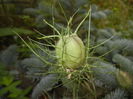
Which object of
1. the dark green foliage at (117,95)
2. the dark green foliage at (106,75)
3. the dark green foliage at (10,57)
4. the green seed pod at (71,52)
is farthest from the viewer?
the dark green foliage at (10,57)

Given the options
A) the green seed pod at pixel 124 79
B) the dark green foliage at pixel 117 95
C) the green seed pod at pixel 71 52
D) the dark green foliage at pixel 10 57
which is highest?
the green seed pod at pixel 71 52

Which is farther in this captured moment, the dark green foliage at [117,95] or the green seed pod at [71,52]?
the dark green foliage at [117,95]

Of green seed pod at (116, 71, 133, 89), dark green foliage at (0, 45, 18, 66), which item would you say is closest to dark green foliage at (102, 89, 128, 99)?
green seed pod at (116, 71, 133, 89)

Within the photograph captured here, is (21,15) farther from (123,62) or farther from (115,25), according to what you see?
(123,62)

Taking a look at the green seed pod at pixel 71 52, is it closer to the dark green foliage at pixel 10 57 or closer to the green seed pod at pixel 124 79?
the green seed pod at pixel 124 79

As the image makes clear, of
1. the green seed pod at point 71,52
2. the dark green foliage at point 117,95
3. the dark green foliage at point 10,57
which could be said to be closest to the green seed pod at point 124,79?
the dark green foliage at point 117,95

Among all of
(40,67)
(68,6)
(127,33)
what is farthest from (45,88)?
(127,33)

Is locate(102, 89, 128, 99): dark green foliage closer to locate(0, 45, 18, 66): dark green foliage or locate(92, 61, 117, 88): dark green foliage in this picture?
locate(92, 61, 117, 88): dark green foliage
